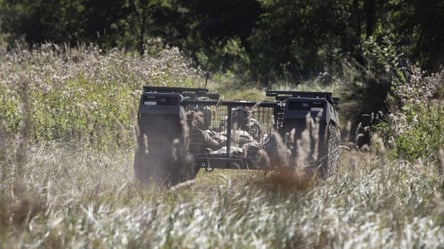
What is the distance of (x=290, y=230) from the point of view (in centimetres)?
588

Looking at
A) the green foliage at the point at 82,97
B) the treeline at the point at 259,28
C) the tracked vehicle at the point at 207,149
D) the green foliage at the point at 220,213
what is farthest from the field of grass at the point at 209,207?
the treeline at the point at 259,28

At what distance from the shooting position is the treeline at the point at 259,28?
62.2ft

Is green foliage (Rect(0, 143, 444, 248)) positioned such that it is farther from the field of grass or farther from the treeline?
the treeline

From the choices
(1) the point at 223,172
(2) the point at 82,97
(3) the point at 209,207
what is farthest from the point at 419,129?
(2) the point at 82,97

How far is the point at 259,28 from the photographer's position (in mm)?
28734

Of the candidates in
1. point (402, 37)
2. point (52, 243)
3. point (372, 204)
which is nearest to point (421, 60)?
point (402, 37)

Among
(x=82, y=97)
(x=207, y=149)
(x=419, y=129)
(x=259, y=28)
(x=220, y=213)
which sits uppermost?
(x=259, y=28)

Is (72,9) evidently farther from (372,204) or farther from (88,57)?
(372,204)

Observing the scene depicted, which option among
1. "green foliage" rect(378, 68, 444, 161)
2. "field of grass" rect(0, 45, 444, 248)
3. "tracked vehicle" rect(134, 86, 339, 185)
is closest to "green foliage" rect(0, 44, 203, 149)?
"tracked vehicle" rect(134, 86, 339, 185)

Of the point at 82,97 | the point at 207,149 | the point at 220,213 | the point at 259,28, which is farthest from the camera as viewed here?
the point at 259,28

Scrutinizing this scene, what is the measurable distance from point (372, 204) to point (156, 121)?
2.35 m

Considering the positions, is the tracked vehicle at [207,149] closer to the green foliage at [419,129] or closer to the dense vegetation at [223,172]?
the dense vegetation at [223,172]

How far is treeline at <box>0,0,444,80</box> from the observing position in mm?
18953

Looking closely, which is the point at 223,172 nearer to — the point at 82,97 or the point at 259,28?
the point at 82,97
